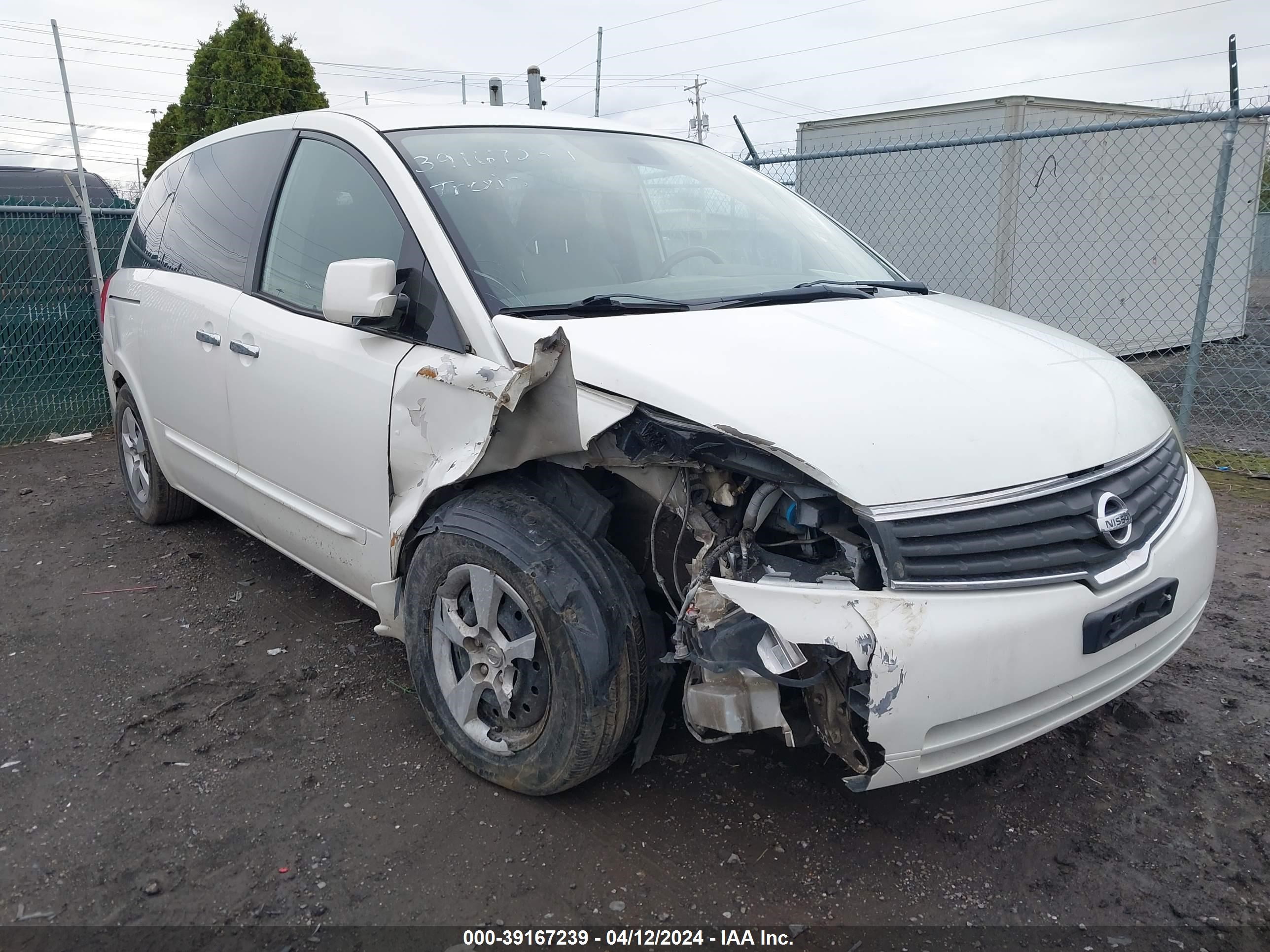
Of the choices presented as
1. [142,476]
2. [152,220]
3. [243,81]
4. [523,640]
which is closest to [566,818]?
[523,640]

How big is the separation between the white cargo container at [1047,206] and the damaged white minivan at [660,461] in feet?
19.5

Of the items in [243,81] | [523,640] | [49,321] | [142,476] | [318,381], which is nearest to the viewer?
[523,640]

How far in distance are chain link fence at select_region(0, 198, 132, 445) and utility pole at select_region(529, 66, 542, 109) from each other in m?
3.59

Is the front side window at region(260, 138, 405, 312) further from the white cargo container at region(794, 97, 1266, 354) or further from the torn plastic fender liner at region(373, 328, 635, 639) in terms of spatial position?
the white cargo container at region(794, 97, 1266, 354)

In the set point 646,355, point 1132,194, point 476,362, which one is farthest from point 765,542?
point 1132,194

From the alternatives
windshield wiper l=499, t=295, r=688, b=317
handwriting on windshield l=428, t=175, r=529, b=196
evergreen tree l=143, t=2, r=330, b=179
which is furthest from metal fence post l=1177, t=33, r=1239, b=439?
evergreen tree l=143, t=2, r=330, b=179

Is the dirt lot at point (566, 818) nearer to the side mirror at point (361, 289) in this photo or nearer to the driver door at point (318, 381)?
the driver door at point (318, 381)

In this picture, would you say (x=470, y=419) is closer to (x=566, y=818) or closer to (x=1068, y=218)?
(x=566, y=818)

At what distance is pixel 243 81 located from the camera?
18.0 meters

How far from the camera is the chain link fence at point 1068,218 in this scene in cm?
861

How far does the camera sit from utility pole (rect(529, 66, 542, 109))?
242 inches

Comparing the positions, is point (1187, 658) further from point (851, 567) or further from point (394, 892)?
point (394, 892)

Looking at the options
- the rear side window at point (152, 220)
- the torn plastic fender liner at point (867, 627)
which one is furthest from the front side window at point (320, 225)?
the torn plastic fender liner at point (867, 627)

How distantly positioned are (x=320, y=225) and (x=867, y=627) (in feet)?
7.49
